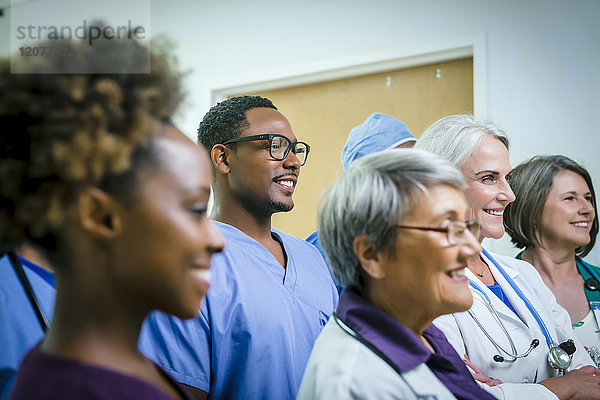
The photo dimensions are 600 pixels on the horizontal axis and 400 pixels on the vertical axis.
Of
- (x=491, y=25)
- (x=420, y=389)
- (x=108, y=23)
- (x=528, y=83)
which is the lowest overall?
(x=420, y=389)

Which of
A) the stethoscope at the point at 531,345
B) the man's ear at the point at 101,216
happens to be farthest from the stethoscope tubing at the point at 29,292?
the stethoscope at the point at 531,345

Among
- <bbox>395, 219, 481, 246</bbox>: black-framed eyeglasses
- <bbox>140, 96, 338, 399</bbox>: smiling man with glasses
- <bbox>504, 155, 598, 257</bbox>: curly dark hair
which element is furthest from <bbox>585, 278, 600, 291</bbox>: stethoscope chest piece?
<bbox>395, 219, 481, 246</bbox>: black-framed eyeglasses

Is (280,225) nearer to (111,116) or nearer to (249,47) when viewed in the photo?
(249,47)

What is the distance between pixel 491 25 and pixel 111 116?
7.71ft

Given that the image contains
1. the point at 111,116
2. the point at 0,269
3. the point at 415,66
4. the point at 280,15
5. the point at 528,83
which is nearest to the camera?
the point at 111,116

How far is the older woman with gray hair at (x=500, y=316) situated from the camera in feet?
4.43

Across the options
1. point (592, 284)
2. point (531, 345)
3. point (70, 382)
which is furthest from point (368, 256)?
point (592, 284)

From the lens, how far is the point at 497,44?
251cm

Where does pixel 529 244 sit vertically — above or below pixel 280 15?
below

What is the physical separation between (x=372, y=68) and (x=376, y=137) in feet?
2.26

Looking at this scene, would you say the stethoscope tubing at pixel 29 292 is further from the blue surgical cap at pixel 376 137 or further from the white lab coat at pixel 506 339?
the blue surgical cap at pixel 376 137

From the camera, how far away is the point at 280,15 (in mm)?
3078

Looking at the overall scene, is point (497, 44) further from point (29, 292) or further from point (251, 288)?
point (29, 292)

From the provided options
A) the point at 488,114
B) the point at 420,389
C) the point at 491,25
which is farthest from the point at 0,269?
the point at 491,25
